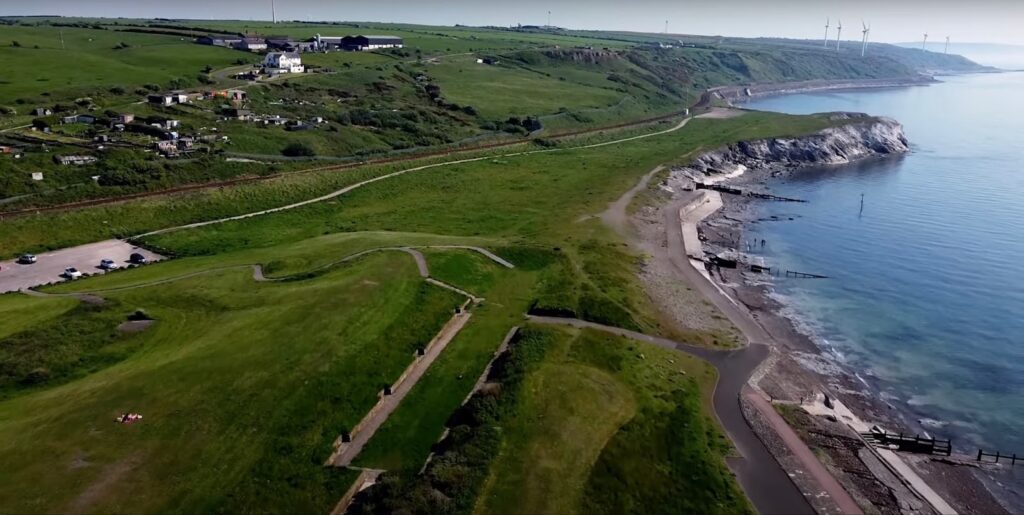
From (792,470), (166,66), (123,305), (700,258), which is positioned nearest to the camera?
(792,470)

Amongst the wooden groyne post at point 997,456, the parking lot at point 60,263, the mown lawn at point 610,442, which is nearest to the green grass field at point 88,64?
the parking lot at point 60,263

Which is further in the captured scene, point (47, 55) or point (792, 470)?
point (47, 55)

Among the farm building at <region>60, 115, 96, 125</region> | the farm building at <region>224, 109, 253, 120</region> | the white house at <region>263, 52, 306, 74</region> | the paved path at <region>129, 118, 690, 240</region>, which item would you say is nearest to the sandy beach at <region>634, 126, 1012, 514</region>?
the paved path at <region>129, 118, 690, 240</region>

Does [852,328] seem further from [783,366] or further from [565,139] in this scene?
[565,139]

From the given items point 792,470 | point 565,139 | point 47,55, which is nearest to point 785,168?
point 565,139

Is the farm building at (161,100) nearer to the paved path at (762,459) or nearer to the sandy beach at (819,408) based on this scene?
the sandy beach at (819,408)

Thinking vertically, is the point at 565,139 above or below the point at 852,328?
above
